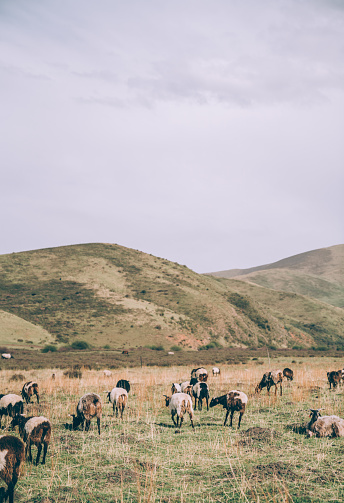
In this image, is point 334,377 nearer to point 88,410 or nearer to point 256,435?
point 256,435

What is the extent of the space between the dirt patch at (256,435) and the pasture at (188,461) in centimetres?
3

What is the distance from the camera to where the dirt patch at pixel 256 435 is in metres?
11.4

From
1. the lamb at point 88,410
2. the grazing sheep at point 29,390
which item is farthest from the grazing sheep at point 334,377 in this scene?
the grazing sheep at point 29,390

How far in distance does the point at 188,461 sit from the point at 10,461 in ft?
14.3

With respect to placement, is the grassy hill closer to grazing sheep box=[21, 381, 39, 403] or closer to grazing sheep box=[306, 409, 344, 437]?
grazing sheep box=[21, 381, 39, 403]

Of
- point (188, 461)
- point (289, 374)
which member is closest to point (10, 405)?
point (188, 461)

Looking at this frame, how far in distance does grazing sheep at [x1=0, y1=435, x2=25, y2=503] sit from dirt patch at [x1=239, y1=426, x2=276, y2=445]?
6421 millimetres

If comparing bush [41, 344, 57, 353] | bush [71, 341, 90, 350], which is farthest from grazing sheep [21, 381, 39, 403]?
bush [71, 341, 90, 350]

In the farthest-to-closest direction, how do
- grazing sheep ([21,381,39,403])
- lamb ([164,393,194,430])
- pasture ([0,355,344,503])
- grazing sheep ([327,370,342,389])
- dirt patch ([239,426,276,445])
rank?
1. grazing sheep ([327,370,342,389])
2. grazing sheep ([21,381,39,403])
3. lamb ([164,393,194,430])
4. dirt patch ([239,426,276,445])
5. pasture ([0,355,344,503])

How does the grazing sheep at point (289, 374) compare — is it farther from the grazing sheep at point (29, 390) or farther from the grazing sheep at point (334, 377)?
the grazing sheep at point (29, 390)

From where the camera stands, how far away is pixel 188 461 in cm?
959

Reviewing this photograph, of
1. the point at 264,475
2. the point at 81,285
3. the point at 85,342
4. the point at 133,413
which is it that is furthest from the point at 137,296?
the point at 264,475

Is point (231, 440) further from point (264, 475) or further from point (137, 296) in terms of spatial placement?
point (137, 296)

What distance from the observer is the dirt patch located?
1137 cm
